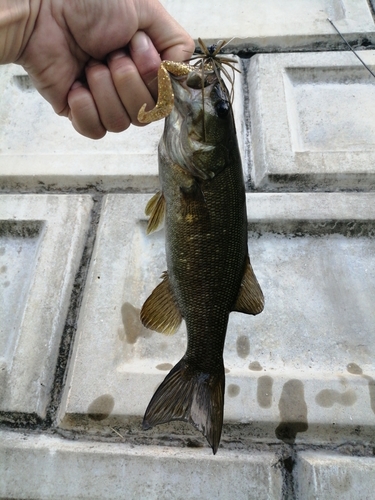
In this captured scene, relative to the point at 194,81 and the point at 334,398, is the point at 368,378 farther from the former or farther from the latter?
the point at 194,81

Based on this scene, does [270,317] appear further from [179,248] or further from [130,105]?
[130,105]

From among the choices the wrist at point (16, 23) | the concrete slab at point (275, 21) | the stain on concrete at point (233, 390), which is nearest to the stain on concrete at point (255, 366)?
the stain on concrete at point (233, 390)

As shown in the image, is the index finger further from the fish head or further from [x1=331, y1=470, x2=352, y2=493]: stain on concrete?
[x1=331, y1=470, x2=352, y2=493]: stain on concrete

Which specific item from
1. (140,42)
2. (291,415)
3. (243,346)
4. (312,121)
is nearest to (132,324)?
(243,346)

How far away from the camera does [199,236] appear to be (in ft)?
4.22

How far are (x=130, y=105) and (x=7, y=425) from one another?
4.28 feet

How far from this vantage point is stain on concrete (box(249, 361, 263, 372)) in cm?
168

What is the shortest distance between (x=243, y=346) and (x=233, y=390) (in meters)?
0.20

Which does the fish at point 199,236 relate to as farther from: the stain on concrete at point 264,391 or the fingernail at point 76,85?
the fingernail at point 76,85

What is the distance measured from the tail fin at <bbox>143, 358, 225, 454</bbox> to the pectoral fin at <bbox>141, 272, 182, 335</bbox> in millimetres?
147

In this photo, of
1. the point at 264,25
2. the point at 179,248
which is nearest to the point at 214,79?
the point at 179,248

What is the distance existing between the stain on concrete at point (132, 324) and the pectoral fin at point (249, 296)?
1.84 feet

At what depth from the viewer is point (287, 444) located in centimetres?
154

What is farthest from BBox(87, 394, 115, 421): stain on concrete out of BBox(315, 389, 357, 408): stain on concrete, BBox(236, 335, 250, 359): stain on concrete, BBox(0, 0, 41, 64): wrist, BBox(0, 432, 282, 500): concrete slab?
BBox(0, 0, 41, 64): wrist
